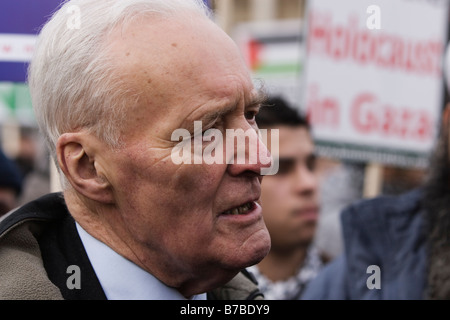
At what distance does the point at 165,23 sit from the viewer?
1566 mm

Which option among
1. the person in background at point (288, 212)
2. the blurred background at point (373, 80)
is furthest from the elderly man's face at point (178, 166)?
the blurred background at point (373, 80)

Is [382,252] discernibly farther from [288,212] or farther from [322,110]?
[322,110]

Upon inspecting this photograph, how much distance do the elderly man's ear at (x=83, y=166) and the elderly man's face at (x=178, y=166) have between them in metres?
0.03

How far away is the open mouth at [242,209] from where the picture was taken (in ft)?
5.23

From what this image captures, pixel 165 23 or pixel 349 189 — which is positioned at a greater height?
pixel 165 23

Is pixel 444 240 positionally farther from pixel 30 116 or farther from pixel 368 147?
pixel 30 116

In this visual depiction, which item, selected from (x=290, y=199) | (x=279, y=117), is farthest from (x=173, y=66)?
(x=279, y=117)

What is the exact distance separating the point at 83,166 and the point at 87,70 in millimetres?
224

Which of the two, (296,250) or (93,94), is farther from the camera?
(296,250)

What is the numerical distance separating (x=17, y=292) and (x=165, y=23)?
0.68 m

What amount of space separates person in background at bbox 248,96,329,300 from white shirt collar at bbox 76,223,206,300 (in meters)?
2.27

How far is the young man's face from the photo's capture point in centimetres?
393

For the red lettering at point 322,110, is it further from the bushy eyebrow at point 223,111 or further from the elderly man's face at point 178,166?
the elderly man's face at point 178,166

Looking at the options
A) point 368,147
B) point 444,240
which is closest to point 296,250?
point 368,147
